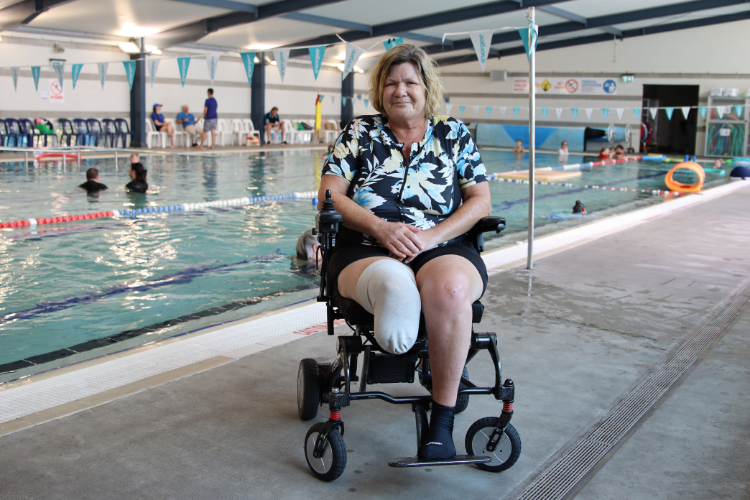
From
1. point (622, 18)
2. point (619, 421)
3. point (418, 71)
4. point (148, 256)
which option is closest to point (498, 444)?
point (619, 421)

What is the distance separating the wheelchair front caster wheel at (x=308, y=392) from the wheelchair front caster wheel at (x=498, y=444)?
1.87ft

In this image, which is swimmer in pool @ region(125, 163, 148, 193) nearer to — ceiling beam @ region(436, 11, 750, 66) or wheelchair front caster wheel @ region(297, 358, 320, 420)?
wheelchair front caster wheel @ region(297, 358, 320, 420)

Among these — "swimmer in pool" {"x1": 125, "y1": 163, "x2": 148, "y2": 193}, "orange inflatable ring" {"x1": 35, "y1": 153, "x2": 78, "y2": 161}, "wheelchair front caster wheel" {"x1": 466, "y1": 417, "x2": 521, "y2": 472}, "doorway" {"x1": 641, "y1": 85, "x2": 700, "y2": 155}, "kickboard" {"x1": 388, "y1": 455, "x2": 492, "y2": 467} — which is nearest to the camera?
"kickboard" {"x1": 388, "y1": 455, "x2": 492, "y2": 467}

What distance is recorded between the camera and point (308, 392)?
2254mm

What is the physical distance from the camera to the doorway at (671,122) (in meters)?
24.4

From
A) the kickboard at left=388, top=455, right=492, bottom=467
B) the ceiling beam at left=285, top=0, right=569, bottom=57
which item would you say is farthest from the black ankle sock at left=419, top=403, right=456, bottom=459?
the ceiling beam at left=285, top=0, right=569, bottom=57

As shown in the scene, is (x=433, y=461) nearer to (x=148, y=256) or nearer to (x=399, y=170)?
(x=399, y=170)

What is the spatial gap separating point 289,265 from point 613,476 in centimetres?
428

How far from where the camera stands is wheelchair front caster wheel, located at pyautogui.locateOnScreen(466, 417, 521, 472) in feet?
6.47

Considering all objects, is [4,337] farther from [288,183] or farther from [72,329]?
[288,183]

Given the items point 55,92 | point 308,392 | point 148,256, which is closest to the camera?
point 308,392

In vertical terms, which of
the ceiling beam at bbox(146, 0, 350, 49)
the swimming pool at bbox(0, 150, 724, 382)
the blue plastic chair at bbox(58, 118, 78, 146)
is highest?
the ceiling beam at bbox(146, 0, 350, 49)

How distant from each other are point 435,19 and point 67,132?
10294mm

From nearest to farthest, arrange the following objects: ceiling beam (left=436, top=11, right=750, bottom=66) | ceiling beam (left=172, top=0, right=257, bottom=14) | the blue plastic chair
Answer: ceiling beam (left=172, top=0, right=257, bottom=14) < the blue plastic chair < ceiling beam (left=436, top=11, right=750, bottom=66)
